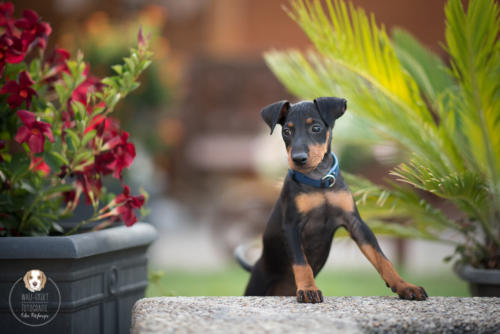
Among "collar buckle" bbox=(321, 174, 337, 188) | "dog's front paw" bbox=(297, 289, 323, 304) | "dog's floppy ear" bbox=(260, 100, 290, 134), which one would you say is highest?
"dog's floppy ear" bbox=(260, 100, 290, 134)

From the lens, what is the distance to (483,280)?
245 cm

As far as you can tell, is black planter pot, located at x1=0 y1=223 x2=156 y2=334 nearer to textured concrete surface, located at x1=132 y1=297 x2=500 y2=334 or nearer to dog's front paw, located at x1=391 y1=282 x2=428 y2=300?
textured concrete surface, located at x1=132 y1=297 x2=500 y2=334

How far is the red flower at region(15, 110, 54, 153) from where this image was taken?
185 cm

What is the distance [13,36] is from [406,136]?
65.0 inches

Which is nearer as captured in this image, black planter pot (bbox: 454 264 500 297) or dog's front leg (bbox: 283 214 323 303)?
dog's front leg (bbox: 283 214 323 303)

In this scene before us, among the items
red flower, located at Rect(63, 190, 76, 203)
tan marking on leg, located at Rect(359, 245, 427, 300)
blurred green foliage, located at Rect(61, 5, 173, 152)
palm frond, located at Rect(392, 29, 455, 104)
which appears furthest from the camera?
blurred green foliage, located at Rect(61, 5, 173, 152)

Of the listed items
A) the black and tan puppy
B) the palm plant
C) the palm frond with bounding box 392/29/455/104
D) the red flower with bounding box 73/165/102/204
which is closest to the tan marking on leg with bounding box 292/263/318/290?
the black and tan puppy

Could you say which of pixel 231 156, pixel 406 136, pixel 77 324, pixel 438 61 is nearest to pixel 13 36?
pixel 77 324

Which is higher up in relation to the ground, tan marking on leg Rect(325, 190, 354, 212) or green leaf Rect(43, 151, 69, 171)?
green leaf Rect(43, 151, 69, 171)

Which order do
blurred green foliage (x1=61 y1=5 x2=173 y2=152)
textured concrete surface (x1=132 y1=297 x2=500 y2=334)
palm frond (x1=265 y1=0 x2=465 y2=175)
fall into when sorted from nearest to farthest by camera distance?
textured concrete surface (x1=132 y1=297 x2=500 y2=334)
palm frond (x1=265 y1=0 x2=465 y2=175)
blurred green foliage (x1=61 y1=5 x2=173 y2=152)

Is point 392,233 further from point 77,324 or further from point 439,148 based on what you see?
point 77,324

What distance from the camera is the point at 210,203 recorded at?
9.34 meters

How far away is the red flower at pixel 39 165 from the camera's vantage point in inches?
77.7

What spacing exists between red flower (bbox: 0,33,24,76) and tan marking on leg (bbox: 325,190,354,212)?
3.74 ft
